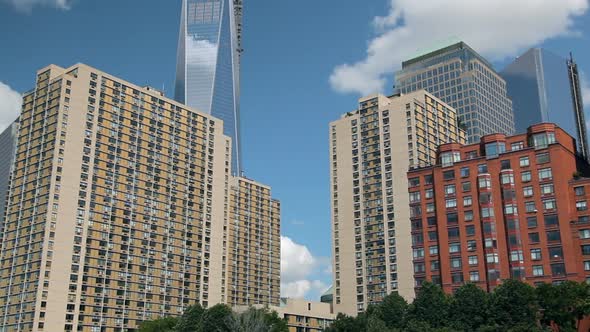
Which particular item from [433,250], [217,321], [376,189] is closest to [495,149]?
[433,250]

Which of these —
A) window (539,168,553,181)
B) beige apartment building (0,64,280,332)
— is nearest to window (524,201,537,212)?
window (539,168,553,181)

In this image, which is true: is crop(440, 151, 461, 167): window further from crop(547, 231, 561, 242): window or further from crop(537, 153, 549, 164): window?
crop(547, 231, 561, 242): window

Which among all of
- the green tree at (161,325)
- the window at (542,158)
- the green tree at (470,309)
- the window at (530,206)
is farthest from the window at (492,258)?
the green tree at (161,325)

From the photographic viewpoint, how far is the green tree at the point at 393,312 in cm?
12062

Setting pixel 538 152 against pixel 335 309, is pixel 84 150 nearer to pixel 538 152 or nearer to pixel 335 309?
pixel 335 309

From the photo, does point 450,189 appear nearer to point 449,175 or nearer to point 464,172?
point 449,175

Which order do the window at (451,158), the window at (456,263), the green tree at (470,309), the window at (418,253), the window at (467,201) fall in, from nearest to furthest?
the green tree at (470,309) < the window at (456,263) < the window at (467,201) < the window at (418,253) < the window at (451,158)

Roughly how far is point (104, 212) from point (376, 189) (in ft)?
215

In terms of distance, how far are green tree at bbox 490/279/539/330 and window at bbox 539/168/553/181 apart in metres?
31.2

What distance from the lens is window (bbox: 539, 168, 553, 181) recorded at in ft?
436

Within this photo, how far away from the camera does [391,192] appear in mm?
165000

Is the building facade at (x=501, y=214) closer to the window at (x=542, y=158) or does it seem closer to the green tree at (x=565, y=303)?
the window at (x=542, y=158)

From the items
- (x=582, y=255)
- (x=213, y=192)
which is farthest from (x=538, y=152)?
(x=213, y=192)

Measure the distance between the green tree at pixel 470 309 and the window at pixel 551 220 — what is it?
25.3m
